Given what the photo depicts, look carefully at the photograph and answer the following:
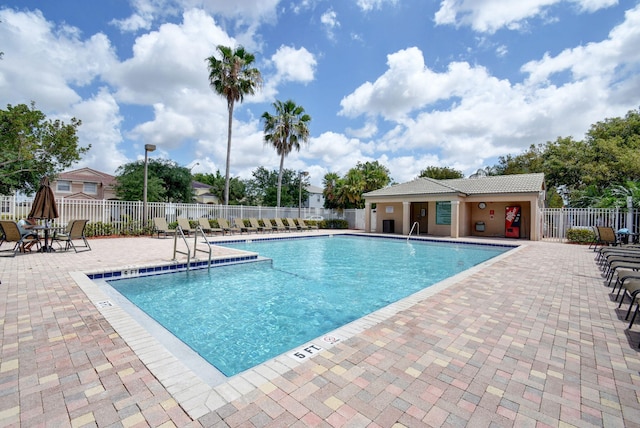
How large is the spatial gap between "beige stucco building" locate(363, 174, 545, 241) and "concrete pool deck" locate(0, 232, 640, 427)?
14145mm

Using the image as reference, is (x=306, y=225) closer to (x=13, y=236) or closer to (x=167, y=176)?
(x=13, y=236)

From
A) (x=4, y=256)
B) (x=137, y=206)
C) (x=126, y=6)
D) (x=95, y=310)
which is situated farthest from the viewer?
(x=137, y=206)

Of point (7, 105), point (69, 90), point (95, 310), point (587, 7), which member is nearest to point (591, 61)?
point (587, 7)

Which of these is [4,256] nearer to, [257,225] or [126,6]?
[126,6]

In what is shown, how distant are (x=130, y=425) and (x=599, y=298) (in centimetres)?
660

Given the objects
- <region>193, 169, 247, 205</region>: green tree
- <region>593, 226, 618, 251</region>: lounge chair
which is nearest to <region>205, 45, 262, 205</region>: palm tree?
<region>593, 226, 618, 251</region>: lounge chair

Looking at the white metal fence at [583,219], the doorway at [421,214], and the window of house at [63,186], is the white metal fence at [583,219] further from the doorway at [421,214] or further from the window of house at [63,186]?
the window of house at [63,186]

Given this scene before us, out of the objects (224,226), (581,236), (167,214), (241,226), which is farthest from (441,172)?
(167,214)

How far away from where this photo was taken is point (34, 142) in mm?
16328

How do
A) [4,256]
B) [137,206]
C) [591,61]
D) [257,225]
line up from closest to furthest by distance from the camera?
[4,256] < [591,61] < [137,206] < [257,225]

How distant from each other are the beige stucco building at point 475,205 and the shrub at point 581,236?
142cm

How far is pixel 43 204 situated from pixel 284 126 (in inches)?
697

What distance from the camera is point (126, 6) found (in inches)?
390

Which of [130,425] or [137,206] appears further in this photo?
[137,206]
